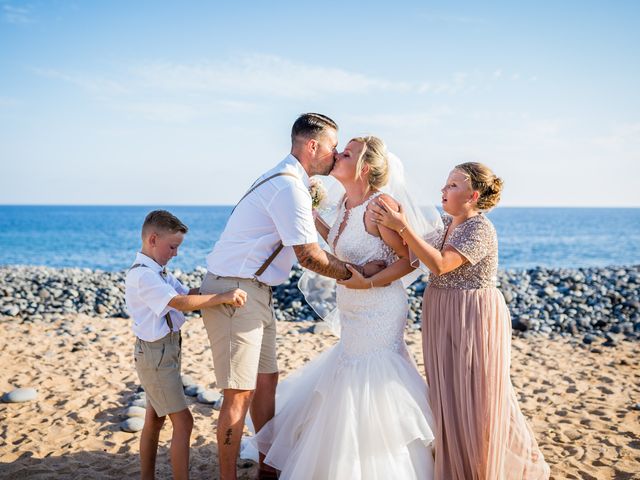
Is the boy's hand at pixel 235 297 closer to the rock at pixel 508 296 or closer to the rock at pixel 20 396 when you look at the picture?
the rock at pixel 20 396

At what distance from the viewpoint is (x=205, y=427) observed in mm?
5574

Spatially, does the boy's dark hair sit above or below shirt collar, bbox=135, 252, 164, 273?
above

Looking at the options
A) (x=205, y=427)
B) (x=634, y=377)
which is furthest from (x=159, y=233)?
(x=634, y=377)

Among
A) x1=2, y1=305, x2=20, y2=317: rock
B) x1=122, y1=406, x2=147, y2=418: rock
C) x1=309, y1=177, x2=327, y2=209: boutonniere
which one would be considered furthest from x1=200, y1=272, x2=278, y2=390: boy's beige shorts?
x1=2, y1=305, x2=20, y2=317: rock

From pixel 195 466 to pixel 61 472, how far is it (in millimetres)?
1090

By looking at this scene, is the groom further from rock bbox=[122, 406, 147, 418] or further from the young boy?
rock bbox=[122, 406, 147, 418]

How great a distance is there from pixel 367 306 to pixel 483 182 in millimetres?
1204

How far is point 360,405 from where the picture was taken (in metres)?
3.62

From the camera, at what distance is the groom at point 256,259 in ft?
11.9

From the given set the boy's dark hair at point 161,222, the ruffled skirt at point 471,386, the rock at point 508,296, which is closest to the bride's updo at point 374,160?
the ruffled skirt at point 471,386

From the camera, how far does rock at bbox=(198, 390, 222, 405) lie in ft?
20.5

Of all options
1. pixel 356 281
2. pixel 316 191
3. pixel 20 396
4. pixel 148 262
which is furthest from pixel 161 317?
pixel 20 396

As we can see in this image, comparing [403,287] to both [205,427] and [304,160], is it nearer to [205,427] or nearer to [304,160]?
[304,160]

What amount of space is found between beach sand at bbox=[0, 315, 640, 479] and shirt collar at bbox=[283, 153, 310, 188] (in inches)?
→ 100
